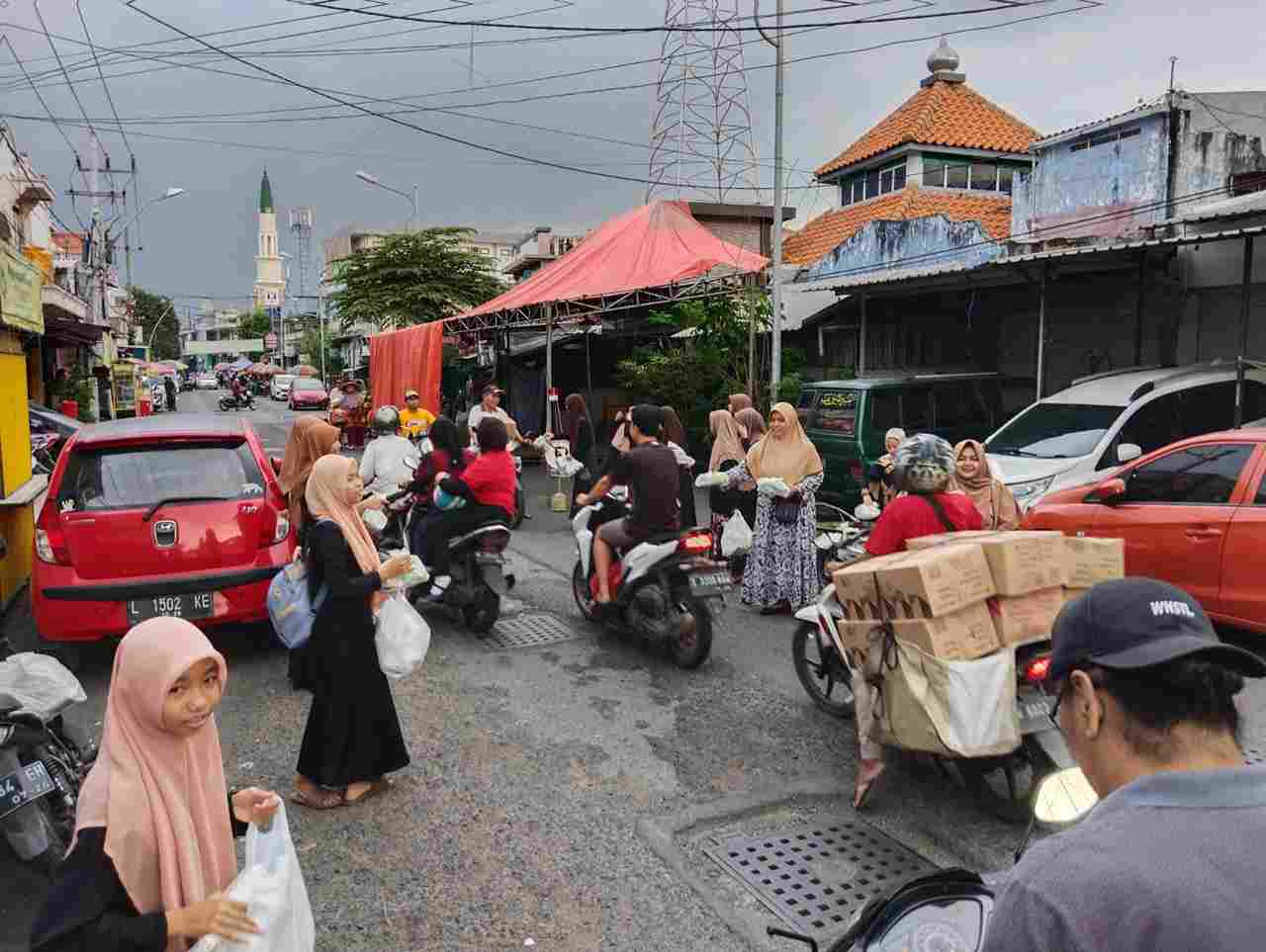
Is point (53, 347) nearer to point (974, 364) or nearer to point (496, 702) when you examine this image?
point (974, 364)

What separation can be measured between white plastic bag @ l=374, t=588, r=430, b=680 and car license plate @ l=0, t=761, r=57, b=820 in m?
1.29

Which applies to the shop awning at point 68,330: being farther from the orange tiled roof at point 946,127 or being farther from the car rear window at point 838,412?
the orange tiled roof at point 946,127

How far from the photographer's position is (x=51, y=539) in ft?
18.6

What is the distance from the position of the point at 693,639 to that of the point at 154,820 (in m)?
4.21

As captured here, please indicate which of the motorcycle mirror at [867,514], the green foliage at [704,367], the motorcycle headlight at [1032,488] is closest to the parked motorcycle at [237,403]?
the green foliage at [704,367]

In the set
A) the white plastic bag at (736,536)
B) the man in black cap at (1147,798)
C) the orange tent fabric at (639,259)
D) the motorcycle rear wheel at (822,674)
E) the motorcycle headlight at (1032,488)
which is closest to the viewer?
the man in black cap at (1147,798)

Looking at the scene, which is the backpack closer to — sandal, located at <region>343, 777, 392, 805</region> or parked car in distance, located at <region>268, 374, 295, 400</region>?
sandal, located at <region>343, 777, 392, 805</region>

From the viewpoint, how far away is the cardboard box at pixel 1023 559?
3.79m

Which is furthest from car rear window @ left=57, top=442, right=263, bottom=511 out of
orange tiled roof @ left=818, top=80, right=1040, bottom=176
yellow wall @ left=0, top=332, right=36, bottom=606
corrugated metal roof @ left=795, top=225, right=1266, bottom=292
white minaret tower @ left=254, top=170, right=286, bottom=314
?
white minaret tower @ left=254, top=170, right=286, bottom=314

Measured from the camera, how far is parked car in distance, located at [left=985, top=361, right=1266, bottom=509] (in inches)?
341

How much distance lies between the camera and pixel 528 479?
16125mm

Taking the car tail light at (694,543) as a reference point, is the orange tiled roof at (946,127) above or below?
above

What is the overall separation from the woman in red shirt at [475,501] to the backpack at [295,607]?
2.72m

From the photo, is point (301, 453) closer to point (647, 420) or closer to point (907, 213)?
point (647, 420)
